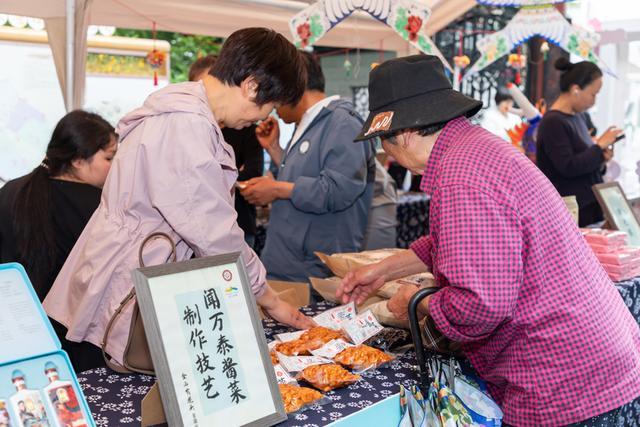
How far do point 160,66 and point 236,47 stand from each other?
13.6 ft

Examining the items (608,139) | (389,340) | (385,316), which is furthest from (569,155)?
(389,340)

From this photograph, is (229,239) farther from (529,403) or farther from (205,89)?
(529,403)

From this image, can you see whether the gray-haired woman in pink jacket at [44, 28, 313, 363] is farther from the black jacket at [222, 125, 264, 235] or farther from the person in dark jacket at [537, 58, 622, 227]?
the person in dark jacket at [537, 58, 622, 227]

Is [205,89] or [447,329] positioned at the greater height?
[205,89]

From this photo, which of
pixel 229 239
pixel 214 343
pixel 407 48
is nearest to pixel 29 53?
pixel 407 48

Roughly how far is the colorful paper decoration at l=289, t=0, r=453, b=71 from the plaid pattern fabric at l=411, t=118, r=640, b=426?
2023 millimetres

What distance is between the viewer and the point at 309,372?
150cm

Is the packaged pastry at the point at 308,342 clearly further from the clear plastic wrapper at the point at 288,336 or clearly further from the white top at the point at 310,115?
the white top at the point at 310,115

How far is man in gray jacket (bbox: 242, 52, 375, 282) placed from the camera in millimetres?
2699

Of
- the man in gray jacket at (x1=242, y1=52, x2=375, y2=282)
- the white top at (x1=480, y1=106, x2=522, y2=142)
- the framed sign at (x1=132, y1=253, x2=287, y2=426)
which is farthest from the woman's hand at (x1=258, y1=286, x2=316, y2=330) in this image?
the white top at (x1=480, y1=106, x2=522, y2=142)

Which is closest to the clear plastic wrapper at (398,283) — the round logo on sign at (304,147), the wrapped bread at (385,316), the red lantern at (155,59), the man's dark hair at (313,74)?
the wrapped bread at (385,316)

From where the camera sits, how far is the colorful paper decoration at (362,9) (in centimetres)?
331

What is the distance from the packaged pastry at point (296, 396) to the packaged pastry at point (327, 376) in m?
0.05

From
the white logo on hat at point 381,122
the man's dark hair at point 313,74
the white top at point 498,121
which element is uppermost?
the man's dark hair at point 313,74
